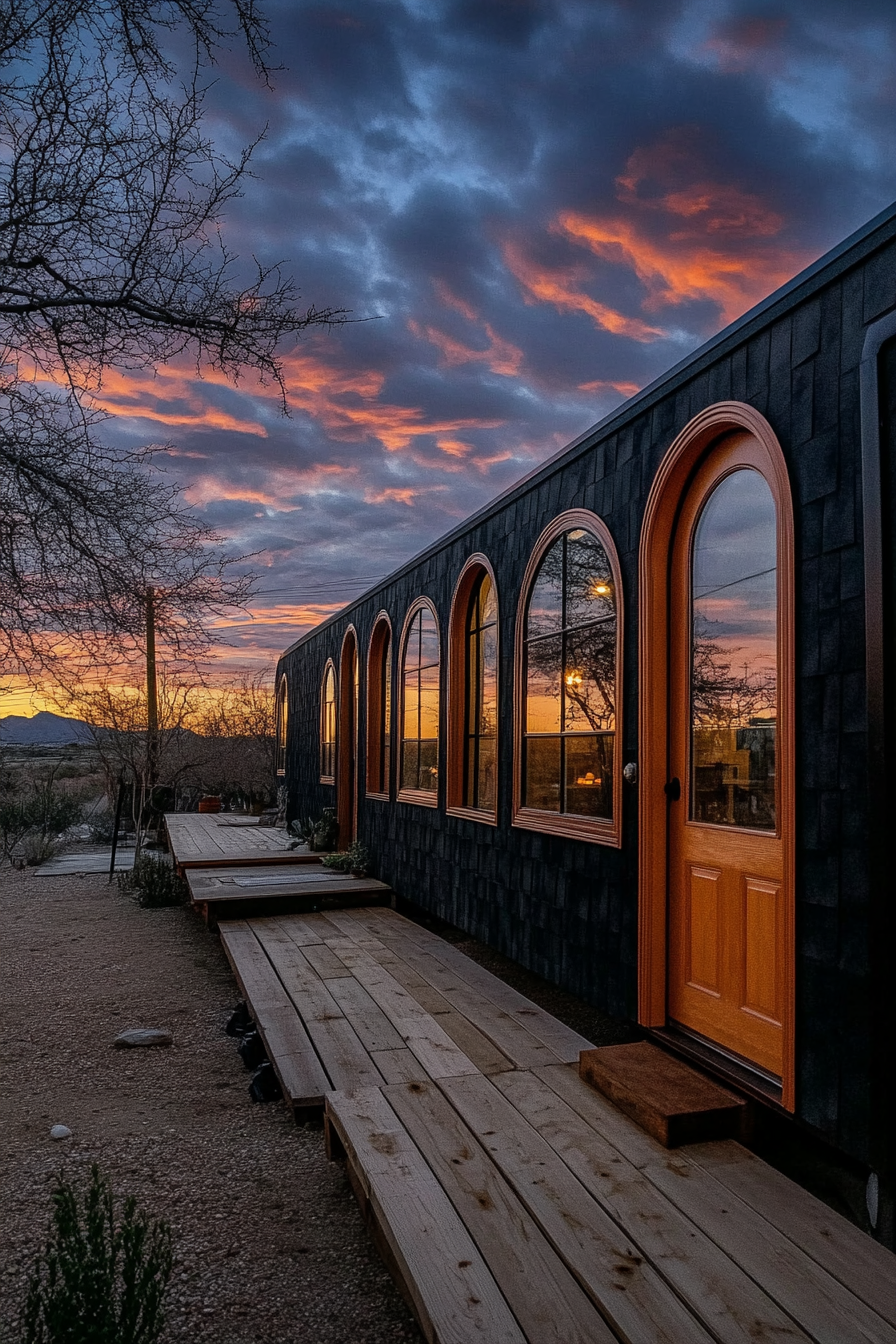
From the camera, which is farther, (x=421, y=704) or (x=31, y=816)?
(x=31, y=816)

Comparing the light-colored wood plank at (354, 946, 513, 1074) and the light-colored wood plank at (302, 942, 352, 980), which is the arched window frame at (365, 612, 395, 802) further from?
the light-colored wood plank at (354, 946, 513, 1074)

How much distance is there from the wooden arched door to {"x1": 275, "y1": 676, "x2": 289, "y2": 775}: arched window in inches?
199

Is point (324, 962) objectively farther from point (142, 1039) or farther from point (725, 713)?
point (725, 713)

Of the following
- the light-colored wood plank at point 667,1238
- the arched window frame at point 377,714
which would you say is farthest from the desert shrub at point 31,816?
the light-colored wood plank at point 667,1238

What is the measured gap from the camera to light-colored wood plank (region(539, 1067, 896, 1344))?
1854mm

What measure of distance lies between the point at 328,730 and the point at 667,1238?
9331 mm

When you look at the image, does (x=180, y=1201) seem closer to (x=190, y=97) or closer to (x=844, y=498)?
(x=844, y=498)

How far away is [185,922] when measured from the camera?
851 cm

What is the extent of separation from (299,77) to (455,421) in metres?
5.46

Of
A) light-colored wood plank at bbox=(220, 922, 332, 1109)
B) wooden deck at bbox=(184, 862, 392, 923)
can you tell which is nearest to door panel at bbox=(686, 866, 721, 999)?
light-colored wood plank at bbox=(220, 922, 332, 1109)

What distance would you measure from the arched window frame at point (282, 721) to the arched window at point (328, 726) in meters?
3.50

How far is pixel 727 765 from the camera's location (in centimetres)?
336

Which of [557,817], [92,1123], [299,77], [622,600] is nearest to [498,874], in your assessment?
[557,817]

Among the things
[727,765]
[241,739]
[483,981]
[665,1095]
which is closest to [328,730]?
[483,981]
